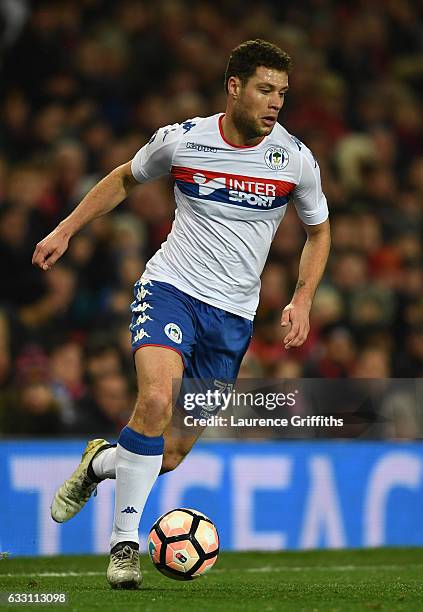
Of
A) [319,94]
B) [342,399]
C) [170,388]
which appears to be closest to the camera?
[170,388]

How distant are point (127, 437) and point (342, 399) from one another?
288 cm

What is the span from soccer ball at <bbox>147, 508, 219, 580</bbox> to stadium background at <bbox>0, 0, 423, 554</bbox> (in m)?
2.26

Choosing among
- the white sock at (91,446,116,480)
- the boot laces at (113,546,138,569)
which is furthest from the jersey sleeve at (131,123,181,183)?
the boot laces at (113,546,138,569)

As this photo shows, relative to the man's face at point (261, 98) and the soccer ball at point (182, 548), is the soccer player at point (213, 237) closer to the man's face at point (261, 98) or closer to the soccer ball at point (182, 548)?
the man's face at point (261, 98)

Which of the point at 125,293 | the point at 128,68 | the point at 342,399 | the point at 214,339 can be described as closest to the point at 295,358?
the point at 125,293

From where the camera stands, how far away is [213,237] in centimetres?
574

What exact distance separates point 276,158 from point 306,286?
0.59m

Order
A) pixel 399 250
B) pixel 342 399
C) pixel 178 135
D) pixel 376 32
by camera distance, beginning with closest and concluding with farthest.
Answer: pixel 178 135 → pixel 342 399 → pixel 399 250 → pixel 376 32

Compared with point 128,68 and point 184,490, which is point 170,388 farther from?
point 128,68

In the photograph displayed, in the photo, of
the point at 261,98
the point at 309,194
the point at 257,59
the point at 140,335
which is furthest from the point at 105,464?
the point at 257,59

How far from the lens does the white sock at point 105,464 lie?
5.93 meters

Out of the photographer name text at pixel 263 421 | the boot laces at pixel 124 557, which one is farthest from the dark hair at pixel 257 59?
the boot laces at pixel 124 557

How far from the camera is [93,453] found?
240 inches

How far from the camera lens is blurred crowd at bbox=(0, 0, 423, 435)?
360 inches
